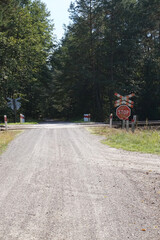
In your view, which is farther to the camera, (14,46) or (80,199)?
(14,46)

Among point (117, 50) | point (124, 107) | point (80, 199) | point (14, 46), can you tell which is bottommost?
point (80, 199)

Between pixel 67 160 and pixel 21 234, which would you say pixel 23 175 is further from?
pixel 21 234

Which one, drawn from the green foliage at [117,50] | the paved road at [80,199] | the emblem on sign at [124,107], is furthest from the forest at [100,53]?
the paved road at [80,199]

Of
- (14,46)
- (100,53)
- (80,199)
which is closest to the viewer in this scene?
(80,199)

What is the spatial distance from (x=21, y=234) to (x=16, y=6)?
1068 inches

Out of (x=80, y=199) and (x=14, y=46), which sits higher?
(x=14, y=46)

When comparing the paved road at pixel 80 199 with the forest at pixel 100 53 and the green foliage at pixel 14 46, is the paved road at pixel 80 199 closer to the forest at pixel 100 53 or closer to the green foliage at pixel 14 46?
the green foliage at pixel 14 46

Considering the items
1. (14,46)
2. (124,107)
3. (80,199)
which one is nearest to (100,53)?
(14,46)

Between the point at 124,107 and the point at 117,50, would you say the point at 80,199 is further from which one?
the point at 117,50

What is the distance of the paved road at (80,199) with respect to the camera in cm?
330

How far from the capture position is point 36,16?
3528cm

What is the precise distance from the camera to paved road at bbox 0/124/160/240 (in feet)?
10.8

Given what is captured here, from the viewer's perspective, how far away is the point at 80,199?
14.2ft

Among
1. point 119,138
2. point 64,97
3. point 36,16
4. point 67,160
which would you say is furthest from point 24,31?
point 67,160
